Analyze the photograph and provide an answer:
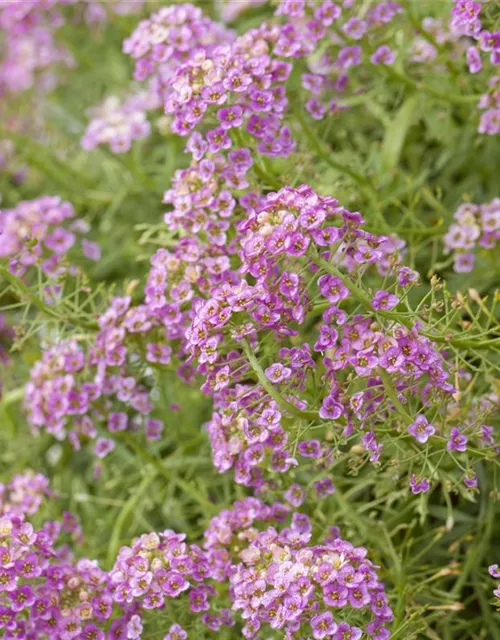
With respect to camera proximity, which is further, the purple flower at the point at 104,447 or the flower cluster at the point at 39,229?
the flower cluster at the point at 39,229

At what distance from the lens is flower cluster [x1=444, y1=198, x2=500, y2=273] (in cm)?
239

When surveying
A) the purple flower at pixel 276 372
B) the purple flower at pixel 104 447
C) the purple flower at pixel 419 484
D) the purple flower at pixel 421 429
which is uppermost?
the purple flower at pixel 276 372

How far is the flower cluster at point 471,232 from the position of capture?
239 centimetres

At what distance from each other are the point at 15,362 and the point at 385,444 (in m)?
1.50

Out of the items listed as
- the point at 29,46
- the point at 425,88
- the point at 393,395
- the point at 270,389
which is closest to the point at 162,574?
the point at 270,389

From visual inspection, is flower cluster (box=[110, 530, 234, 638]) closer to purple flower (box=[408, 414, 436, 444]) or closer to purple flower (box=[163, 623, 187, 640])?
purple flower (box=[163, 623, 187, 640])

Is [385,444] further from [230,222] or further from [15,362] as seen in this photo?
[15,362]

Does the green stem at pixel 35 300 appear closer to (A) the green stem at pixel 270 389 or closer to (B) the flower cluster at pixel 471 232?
(A) the green stem at pixel 270 389

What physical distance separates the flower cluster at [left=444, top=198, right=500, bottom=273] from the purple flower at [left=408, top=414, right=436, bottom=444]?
708 mm

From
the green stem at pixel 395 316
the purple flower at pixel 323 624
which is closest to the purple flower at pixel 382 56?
the green stem at pixel 395 316

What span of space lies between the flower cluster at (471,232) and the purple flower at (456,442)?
70 centimetres

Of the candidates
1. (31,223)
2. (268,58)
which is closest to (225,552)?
(268,58)

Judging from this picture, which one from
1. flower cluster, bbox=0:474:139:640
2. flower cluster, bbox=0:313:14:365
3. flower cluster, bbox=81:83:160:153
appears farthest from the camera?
flower cluster, bbox=0:313:14:365

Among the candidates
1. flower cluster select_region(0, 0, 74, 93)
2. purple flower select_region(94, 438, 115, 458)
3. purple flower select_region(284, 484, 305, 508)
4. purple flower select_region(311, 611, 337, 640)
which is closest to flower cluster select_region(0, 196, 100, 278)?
purple flower select_region(94, 438, 115, 458)
